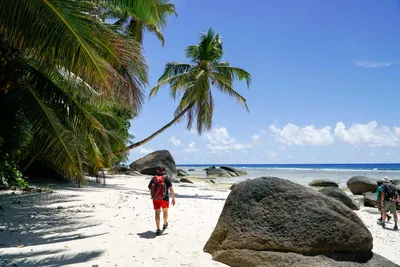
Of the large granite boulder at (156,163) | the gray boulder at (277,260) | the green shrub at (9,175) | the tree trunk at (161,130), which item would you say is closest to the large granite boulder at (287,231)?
the gray boulder at (277,260)

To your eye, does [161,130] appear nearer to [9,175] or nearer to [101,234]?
[9,175]

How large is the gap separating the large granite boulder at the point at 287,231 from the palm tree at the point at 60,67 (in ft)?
11.6

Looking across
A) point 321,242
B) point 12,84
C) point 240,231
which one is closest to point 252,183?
point 240,231

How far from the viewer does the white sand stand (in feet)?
18.4

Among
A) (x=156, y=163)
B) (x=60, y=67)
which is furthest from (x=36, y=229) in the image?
(x=156, y=163)

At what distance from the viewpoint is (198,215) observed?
32.0ft

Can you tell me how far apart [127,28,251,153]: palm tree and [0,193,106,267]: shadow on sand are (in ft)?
35.1

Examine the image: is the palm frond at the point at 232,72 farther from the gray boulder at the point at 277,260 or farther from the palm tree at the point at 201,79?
the gray boulder at the point at 277,260

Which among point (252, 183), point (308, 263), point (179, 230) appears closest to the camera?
point (308, 263)

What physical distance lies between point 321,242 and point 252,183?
1.60m

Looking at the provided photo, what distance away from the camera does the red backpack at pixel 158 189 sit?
728 centimetres

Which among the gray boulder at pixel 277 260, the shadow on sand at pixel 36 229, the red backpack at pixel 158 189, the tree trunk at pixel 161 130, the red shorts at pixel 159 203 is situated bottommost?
the gray boulder at pixel 277 260

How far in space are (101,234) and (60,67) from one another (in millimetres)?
4396

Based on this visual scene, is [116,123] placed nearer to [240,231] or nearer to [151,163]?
[151,163]
